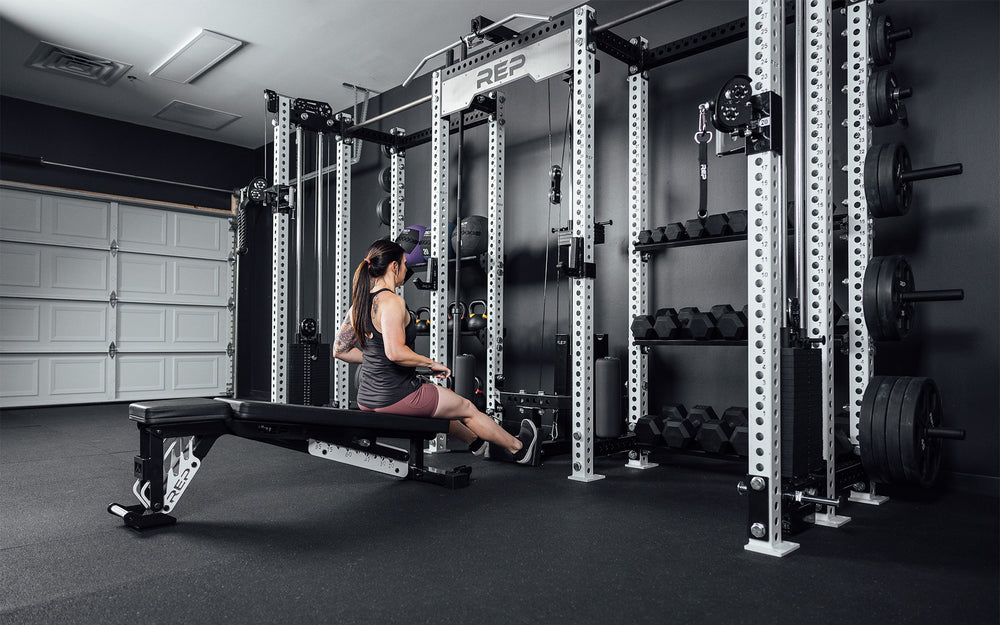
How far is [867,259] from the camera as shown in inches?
116

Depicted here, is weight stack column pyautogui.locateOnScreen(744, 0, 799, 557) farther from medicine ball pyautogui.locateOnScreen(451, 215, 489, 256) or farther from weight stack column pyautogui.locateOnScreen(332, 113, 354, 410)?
weight stack column pyautogui.locateOnScreen(332, 113, 354, 410)

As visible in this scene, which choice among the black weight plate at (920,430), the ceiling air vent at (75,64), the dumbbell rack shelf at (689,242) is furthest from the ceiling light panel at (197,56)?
the black weight plate at (920,430)

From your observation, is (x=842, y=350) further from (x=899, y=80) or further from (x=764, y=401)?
(x=899, y=80)

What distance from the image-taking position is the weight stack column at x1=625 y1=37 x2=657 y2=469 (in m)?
3.79

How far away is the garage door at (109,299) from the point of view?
675cm

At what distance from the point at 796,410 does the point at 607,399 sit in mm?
1424

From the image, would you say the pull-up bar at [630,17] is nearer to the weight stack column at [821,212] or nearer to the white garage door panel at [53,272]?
the weight stack column at [821,212]

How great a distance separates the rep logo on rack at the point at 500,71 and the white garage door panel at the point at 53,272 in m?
5.37

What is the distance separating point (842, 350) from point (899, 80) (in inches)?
55.6

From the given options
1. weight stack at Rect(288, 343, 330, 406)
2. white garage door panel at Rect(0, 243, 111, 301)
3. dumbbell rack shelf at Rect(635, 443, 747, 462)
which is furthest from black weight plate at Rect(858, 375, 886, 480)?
white garage door panel at Rect(0, 243, 111, 301)

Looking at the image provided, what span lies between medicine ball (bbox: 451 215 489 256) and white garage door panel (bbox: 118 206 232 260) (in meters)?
4.57

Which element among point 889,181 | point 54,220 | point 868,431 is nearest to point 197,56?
Result: point 54,220

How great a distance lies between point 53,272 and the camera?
6.96m

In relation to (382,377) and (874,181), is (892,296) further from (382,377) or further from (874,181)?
(382,377)
